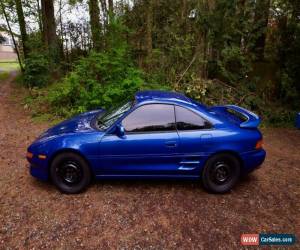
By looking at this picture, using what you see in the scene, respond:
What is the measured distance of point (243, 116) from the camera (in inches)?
182

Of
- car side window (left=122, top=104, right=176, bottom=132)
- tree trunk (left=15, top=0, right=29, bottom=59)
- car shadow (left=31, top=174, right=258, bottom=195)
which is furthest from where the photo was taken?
tree trunk (left=15, top=0, right=29, bottom=59)

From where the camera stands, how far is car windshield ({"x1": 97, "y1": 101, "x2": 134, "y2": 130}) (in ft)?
13.7

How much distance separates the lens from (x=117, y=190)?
13.9 ft

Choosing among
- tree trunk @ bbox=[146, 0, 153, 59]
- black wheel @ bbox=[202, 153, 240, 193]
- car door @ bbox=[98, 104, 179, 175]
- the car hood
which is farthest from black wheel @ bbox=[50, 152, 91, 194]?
tree trunk @ bbox=[146, 0, 153, 59]

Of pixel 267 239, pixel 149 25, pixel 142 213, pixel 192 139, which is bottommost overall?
pixel 267 239

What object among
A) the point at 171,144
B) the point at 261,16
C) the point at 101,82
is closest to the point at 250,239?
the point at 171,144

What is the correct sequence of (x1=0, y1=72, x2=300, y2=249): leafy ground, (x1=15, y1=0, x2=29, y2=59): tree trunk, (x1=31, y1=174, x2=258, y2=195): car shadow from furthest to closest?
(x1=15, y1=0, x2=29, y2=59): tree trunk < (x1=31, y1=174, x2=258, y2=195): car shadow < (x1=0, y1=72, x2=300, y2=249): leafy ground

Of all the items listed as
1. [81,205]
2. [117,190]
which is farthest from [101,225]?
[117,190]

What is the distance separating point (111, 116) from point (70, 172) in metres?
1.07

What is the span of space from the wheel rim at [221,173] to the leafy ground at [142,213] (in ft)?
0.80

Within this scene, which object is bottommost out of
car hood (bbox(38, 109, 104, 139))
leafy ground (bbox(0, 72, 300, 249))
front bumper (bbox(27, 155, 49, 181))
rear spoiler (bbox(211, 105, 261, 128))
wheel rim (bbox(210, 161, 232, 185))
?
leafy ground (bbox(0, 72, 300, 249))

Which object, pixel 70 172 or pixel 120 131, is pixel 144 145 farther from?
pixel 70 172

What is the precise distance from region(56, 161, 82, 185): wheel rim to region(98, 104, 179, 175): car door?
34cm

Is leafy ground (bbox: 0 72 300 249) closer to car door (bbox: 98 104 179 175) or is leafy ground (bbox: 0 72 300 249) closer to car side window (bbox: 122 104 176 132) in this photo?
car door (bbox: 98 104 179 175)
